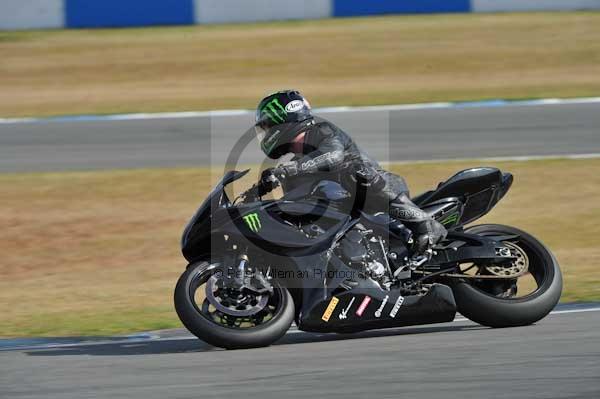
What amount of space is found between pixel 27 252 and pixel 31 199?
197 centimetres

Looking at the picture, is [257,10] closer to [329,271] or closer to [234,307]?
[329,271]

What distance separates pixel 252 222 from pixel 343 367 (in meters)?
1.10

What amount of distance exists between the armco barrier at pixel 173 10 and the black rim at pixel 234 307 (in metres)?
16.5

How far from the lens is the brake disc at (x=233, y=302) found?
19.7ft

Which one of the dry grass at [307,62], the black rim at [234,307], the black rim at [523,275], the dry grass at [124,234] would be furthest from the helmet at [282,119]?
the dry grass at [307,62]

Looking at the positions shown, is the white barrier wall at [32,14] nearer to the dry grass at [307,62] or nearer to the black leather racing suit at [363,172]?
the dry grass at [307,62]

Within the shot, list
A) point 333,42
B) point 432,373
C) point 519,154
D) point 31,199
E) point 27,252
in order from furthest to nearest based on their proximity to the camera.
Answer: point 333,42, point 519,154, point 31,199, point 27,252, point 432,373

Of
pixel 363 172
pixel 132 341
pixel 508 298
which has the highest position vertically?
pixel 363 172

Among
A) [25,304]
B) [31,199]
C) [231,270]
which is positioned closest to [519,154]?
[31,199]

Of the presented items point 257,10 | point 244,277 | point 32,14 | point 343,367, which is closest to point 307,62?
point 257,10

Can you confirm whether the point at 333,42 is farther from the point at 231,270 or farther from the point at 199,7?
the point at 231,270

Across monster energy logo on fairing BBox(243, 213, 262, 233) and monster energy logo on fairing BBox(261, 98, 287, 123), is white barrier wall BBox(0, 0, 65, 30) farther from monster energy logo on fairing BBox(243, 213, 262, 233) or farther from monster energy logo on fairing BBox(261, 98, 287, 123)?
monster energy logo on fairing BBox(243, 213, 262, 233)

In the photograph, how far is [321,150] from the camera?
644cm

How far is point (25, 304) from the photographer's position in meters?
8.36
